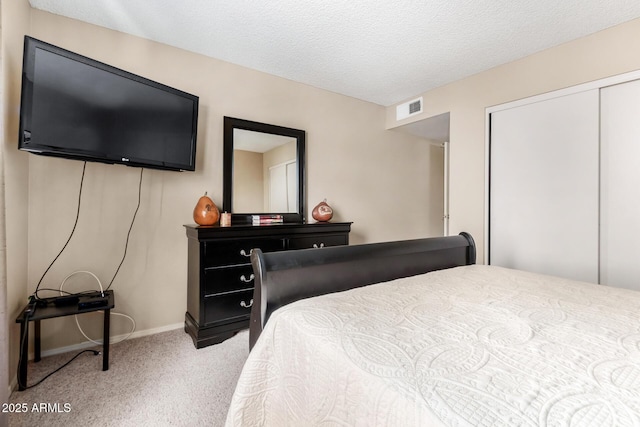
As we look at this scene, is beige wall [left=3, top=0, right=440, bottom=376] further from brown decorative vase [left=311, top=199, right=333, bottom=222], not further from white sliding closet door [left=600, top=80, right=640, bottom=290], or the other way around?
white sliding closet door [left=600, top=80, right=640, bottom=290]

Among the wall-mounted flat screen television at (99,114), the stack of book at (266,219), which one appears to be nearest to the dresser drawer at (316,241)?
the stack of book at (266,219)

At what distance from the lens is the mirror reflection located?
113 inches

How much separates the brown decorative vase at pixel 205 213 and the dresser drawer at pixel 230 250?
0.22 m

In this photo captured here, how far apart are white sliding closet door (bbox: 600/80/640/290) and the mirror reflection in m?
2.77

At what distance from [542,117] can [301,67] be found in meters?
2.36

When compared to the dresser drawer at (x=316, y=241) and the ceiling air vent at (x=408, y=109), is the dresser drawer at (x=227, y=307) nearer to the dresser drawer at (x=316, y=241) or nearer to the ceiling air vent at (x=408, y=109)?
the dresser drawer at (x=316, y=241)

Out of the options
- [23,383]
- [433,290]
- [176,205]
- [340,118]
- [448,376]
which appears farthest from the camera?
[340,118]

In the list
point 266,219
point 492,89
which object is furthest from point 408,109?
point 266,219

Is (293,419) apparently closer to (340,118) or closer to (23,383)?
(23,383)

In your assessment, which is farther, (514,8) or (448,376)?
(514,8)

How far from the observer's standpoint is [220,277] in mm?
2375

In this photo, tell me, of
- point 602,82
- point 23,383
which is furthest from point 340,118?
point 23,383

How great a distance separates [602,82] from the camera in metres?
2.34

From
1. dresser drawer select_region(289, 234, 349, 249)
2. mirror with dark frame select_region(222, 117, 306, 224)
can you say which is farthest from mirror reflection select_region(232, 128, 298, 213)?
dresser drawer select_region(289, 234, 349, 249)
